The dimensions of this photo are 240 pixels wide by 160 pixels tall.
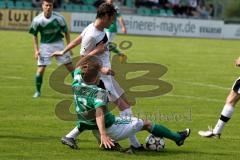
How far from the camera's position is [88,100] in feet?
30.7

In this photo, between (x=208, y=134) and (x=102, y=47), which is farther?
(x=208, y=134)

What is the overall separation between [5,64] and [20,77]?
3348 mm

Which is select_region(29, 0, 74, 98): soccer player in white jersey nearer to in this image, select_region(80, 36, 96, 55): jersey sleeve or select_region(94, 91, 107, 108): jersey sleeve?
select_region(80, 36, 96, 55): jersey sleeve

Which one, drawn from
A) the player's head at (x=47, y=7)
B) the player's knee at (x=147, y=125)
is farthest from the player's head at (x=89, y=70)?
the player's head at (x=47, y=7)

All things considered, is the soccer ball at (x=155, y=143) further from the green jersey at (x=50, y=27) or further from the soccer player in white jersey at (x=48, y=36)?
the green jersey at (x=50, y=27)

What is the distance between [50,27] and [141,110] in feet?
10.6

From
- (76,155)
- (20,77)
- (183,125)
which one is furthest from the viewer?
(20,77)

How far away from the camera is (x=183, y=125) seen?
12062mm

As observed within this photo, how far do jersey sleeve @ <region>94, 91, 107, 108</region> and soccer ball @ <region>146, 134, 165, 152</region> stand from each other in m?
0.85

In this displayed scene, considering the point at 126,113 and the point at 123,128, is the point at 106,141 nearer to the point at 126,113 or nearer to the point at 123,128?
the point at 123,128

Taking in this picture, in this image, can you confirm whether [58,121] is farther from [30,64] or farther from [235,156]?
[30,64]

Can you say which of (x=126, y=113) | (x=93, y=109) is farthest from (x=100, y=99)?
(x=126, y=113)

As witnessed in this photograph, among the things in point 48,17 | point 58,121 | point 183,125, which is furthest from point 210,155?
point 48,17

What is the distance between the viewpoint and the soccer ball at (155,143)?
9656mm
